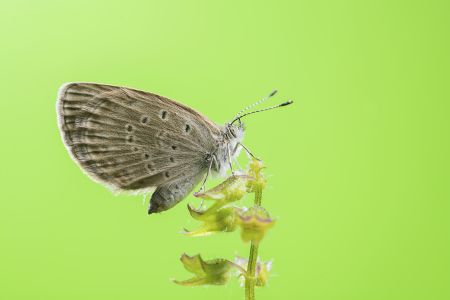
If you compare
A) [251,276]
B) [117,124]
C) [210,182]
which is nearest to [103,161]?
[117,124]

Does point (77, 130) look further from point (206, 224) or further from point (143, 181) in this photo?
point (206, 224)

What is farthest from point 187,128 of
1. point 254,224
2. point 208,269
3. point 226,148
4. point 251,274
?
point 254,224

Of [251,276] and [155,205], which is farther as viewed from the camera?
[155,205]

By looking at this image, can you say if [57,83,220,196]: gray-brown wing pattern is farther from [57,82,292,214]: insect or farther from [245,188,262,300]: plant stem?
[245,188,262,300]: plant stem

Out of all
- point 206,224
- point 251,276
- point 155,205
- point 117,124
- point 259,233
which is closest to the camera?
point 259,233

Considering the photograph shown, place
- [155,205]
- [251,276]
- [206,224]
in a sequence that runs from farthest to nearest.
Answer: [155,205] < [206,224] < [251,276]

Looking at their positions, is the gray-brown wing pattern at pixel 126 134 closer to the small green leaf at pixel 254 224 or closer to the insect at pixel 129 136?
the insect at pixel 129 136

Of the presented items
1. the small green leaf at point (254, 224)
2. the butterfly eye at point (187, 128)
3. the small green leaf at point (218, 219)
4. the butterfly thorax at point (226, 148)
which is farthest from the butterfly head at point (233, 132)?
the small green leaf at point (254, 224)
